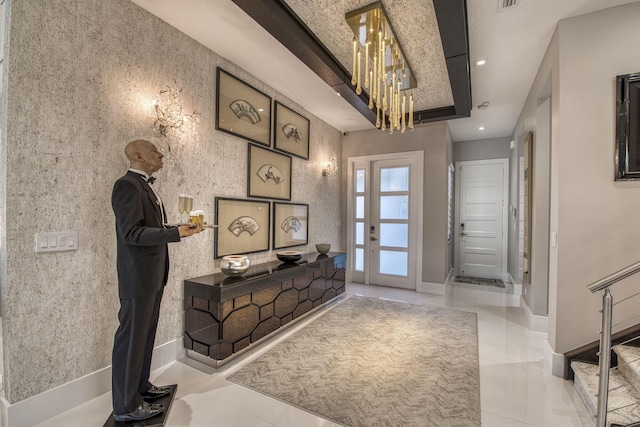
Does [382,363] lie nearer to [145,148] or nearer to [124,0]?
[145,148]

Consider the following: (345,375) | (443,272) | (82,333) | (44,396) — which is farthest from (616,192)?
(44,396)

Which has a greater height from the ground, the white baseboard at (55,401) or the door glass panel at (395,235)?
the door glass panel at (395,235)

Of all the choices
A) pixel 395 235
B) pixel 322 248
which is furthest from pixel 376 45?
pixel 395 235

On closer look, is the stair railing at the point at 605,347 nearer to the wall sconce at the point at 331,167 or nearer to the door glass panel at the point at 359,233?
the wall sconce at the point at 331,167

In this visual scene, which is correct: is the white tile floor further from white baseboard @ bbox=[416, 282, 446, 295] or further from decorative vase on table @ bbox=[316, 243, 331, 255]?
white baseboard @ bbox=[416, 282, 446, 295]

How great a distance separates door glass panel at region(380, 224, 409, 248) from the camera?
Answer: 200 inches

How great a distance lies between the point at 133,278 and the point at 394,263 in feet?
14.2

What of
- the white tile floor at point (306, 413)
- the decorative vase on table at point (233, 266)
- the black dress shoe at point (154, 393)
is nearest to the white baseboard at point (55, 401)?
the white tile floor at point (306, 413)

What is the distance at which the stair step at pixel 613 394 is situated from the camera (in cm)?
169

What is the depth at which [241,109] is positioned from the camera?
10.4 ft

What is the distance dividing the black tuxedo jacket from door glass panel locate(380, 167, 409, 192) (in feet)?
13.6

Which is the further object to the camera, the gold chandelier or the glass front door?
the glass front door

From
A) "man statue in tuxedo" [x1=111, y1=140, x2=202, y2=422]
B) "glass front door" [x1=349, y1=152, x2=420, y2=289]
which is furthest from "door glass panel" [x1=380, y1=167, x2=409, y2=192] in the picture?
"man statue in tuxedo" [x1=111, y1=140, x2=202, y2=422]

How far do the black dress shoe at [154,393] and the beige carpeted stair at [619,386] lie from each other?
108 inches
